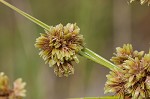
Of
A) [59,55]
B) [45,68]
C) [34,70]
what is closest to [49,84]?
[45,68]

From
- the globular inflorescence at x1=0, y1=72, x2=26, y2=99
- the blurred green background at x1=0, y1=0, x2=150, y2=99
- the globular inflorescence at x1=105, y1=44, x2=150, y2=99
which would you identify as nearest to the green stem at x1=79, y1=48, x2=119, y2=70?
the globular inflorescence at x1=105, y1=44, x2=150, y2=99

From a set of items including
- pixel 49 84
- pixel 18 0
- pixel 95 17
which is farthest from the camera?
pixel 49 84

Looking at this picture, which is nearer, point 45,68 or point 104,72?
point 45,68

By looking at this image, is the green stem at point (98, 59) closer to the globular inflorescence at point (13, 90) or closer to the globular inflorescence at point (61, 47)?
the globular inflorescence at point (61, 47)

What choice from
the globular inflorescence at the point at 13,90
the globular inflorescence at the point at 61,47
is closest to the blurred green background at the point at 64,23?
the globular inflorescence at the point at 61,47

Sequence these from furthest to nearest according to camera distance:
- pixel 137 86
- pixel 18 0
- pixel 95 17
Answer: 1. pixel 18 0
2. pixel 95 17
3. pixel 137 86

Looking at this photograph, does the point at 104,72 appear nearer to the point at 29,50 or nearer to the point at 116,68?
the point at 29,50
